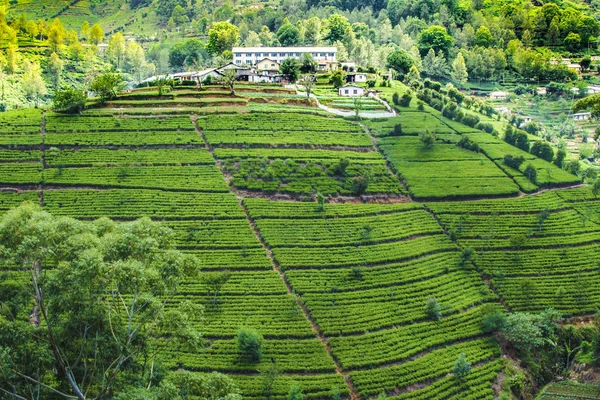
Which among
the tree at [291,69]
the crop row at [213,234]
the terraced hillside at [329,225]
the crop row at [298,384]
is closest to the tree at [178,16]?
the tree at [291,69]

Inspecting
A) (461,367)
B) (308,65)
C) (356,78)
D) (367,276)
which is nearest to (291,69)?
(308,65)

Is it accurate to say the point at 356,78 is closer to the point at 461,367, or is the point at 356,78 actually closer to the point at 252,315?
the point at 252,315

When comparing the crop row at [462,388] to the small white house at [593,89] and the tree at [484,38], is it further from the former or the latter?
the tree at [484,38]

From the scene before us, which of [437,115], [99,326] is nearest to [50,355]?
[99,326]

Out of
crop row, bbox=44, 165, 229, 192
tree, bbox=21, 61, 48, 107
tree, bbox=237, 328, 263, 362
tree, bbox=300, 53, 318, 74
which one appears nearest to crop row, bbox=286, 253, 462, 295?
tree, bbox=237, 328, 263, 362

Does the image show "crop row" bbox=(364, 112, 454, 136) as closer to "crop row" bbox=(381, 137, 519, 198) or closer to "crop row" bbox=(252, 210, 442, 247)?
A: "crop row" bbox=(381, 137, 519, 198)

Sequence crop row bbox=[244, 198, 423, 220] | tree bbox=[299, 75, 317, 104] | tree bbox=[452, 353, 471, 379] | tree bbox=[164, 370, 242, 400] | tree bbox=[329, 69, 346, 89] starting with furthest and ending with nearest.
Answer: tree bbox=[329, 69, 346, 89] → tree bbox=[299, 75, 317, 104] → crop row bbox=[244, 198, 423, 220] → tree bbox=[452, 353, 471, 379] → tree bbox=[164, 370, 242, 400]

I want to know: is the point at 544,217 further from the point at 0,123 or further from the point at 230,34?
the point at 230,34
